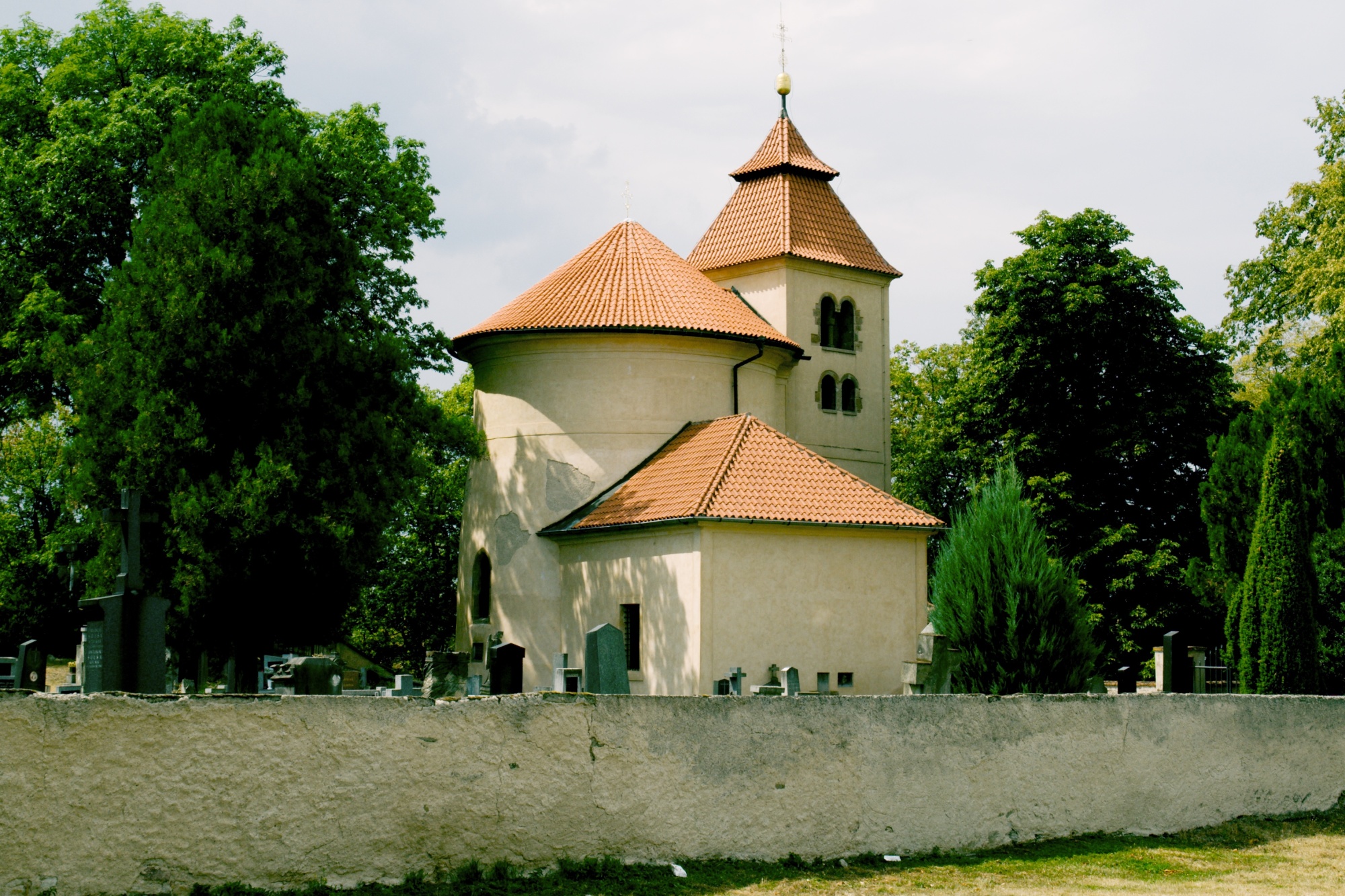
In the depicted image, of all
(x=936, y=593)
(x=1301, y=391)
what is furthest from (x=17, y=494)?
(x=1301, y=391)

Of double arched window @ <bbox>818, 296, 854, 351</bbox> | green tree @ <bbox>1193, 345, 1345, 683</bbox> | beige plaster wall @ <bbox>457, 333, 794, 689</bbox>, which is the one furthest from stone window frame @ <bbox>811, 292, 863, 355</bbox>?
green tree @ <bbox>1193, 345, 1345, 683</bbox>

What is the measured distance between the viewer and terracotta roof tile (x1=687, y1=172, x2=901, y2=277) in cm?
3403

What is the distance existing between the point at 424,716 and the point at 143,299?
1366 cm

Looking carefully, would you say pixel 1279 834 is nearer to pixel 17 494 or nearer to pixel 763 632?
pixel 763 632

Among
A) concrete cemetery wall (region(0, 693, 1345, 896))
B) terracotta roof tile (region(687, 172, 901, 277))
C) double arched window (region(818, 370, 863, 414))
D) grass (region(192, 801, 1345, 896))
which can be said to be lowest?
grass (region(192, 801, 1345, 896))

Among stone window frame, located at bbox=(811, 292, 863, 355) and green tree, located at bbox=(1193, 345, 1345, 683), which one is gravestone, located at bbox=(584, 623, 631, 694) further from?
stone window frame, located at bbox=(811, 292, 863, 355)

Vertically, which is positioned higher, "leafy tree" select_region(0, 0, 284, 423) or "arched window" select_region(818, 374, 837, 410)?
"leafy tree" select_region(0, 0, 284, 423)

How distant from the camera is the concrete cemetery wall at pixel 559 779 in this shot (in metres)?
8.15

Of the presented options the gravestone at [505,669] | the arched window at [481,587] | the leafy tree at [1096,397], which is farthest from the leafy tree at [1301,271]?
the gravestone at [505,669]

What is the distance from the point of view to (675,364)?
28156 mm

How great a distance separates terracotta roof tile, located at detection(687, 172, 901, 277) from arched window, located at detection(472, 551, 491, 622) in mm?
10561

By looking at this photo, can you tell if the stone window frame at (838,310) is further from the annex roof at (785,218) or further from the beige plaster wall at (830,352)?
the annex roof at (785,218)

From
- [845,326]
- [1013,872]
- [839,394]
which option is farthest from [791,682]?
[845,326]

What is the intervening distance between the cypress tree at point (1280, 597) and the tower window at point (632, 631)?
33.3 feet
